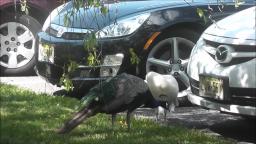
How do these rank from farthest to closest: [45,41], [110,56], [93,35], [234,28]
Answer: [45,41]
[110,56]
[234,28]
[93,35]

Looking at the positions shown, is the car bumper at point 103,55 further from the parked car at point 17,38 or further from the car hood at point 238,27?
the parked car at point 17,38

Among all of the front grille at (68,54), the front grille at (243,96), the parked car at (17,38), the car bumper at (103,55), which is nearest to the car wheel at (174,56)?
A: the car bumper at (103,55)

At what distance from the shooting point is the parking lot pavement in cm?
792

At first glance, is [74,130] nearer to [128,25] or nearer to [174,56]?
[128,25]

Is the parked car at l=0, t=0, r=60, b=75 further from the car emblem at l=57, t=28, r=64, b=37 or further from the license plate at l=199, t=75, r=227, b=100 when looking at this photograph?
the license plate at l=199, t=75, r=227, b=100

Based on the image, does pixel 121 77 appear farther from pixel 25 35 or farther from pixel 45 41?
pixel 25 35

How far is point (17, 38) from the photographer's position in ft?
28.6

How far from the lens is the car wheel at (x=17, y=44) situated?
8.71 m

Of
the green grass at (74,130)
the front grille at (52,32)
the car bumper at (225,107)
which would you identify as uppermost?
the front grille at (52,32)

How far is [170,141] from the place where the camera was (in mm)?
4926

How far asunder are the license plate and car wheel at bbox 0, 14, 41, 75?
12.8 feet

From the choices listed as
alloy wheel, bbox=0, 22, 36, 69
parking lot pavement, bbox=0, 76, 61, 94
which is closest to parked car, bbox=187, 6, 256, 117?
parking lot pavement, bbox=0, 76, 61, 94

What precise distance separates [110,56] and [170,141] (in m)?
1.76

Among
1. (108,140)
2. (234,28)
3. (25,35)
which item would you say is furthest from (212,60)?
(25,35)
